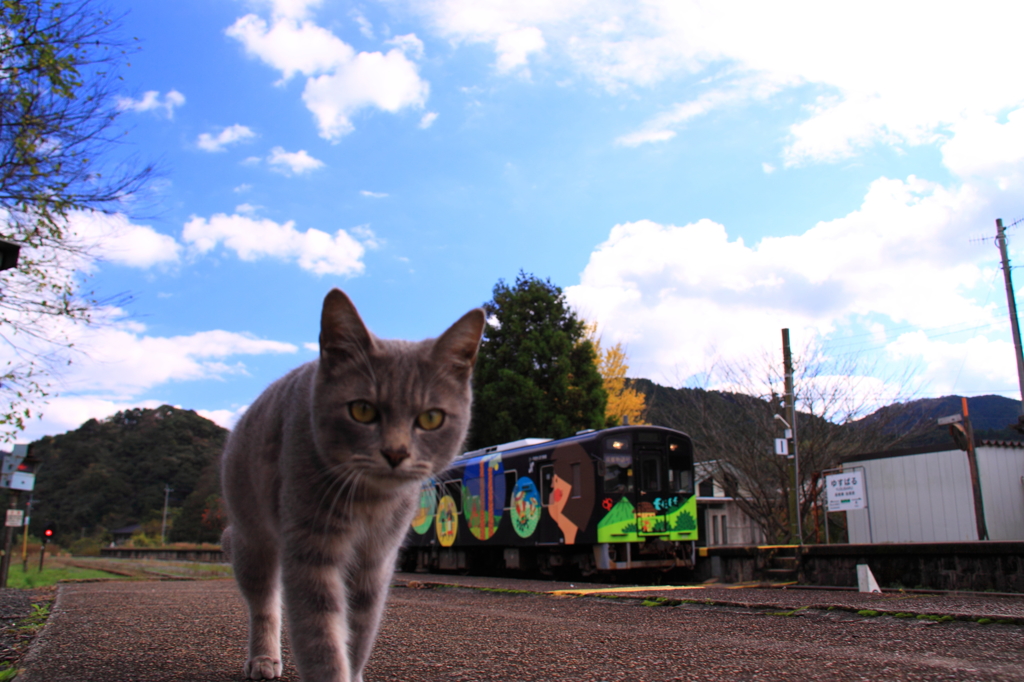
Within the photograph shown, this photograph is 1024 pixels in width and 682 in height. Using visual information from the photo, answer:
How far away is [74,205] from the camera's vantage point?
8836 millimetres

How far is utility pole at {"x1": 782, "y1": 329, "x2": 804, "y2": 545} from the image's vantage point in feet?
57.4

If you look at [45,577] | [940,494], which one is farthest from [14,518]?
[940,494]

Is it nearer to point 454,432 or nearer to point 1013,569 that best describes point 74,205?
point 454,432

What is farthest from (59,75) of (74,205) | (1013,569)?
(1013,569)

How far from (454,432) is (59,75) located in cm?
864

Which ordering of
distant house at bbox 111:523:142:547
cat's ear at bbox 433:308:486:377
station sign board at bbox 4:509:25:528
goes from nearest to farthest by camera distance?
cat's ear at bbox 433:308:486:377 < station sign board at bbox 4:509:25:528 < distant house at bbox 111:523:142:547

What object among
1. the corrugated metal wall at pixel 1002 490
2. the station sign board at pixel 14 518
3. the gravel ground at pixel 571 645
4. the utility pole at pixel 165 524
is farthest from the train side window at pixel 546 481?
the utility pole at pixel 165 524

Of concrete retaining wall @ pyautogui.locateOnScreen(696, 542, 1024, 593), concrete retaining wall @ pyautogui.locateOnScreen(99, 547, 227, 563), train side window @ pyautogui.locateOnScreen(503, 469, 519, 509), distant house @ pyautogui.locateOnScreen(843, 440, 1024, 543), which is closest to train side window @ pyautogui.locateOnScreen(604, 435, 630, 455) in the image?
train side window @ pyautogui.locateOnScreen(503, 469, 519, 509)

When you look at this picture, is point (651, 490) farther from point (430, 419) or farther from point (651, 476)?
point (430, 419)

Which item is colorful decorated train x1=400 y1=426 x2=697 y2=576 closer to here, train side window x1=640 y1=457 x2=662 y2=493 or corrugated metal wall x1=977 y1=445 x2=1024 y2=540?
train side window x1=640 y1=457 x2=662 y2=493

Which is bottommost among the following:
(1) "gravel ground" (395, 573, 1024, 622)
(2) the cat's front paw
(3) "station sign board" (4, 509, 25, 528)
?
(1) "gravel ground" (395, 573, 1024, 622)

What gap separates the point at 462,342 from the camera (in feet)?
7.32

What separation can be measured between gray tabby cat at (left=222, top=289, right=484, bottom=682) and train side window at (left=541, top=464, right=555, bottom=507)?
10896mm

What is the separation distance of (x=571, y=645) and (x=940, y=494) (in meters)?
14.7
